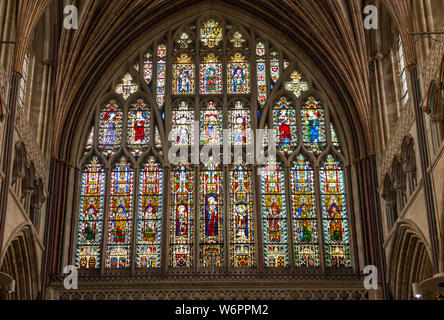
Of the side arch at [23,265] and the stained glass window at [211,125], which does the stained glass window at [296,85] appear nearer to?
the stained glass window at [211,125]

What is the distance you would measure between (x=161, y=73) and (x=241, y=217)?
5927 mm

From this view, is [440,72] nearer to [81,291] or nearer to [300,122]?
[300,122]

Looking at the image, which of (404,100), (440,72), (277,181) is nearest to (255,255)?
(277,181)

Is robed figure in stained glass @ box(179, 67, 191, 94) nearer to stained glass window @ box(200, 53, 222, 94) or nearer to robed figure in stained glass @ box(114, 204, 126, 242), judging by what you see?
stained glass window @ box(200, 53, 222, 94)

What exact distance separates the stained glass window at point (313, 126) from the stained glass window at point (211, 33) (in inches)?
152

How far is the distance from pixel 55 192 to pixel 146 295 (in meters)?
4.21

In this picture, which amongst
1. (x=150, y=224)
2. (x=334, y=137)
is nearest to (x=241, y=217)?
(x=150, y=224)

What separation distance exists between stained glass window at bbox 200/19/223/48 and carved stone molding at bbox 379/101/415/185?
7615 millimetres

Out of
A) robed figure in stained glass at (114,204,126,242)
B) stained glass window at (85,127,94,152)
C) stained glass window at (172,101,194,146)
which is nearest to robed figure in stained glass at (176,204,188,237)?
robed figure in stained glass at (114,204,126,242)

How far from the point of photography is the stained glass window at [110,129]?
25.7 metres

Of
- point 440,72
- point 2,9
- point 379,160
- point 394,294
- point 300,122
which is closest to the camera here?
point 440,72

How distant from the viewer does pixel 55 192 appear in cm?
2402

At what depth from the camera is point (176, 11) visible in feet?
90.1

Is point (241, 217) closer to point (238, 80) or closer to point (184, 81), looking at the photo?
point (238, 80)
